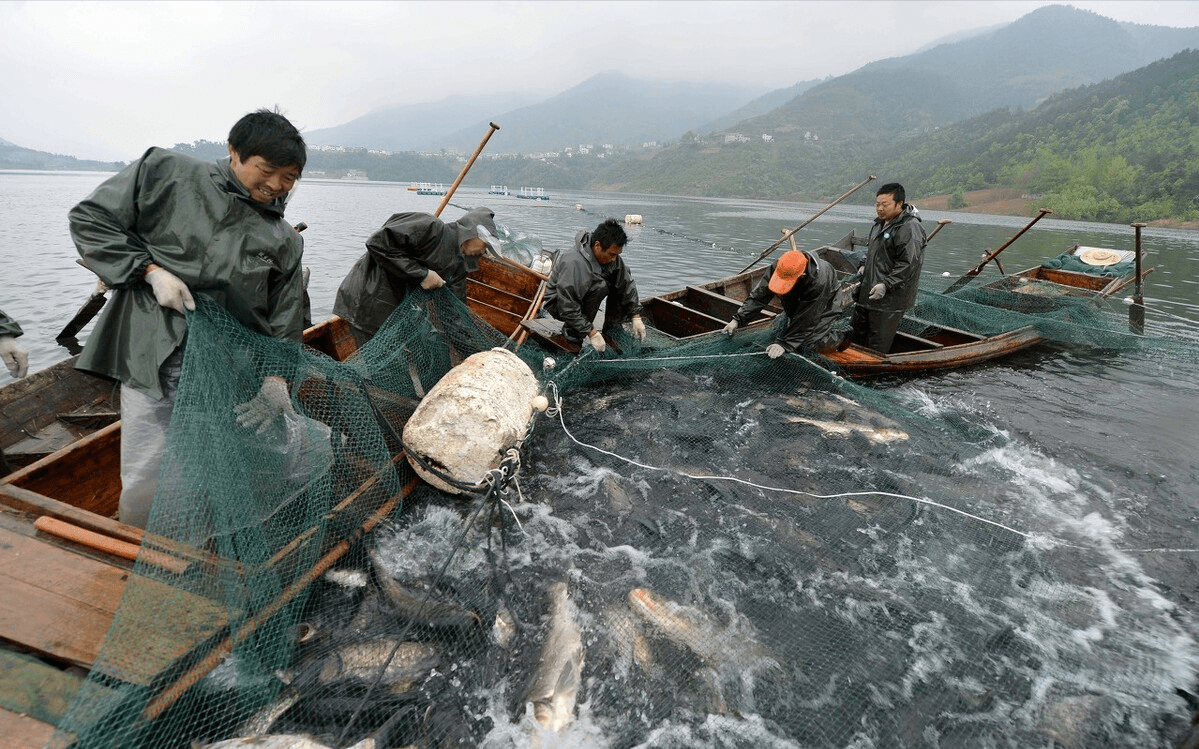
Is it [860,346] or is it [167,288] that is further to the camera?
[860,346]

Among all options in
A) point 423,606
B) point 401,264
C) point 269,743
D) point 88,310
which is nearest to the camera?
point 269,743

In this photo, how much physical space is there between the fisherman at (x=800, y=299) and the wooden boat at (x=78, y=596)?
622 cm

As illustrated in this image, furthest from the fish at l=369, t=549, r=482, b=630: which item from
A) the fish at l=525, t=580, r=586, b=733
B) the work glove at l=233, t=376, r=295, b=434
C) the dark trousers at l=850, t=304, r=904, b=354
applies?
the dark trousers at l=850, t=304, r=904, b=354

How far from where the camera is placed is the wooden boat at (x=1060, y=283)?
42.1 ft

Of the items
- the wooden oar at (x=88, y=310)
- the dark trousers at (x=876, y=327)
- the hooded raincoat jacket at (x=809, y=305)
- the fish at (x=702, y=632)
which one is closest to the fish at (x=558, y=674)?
the fish at (x=702, y=632)

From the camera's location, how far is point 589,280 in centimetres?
688

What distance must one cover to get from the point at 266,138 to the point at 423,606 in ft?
10.4

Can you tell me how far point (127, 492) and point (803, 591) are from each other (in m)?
5.15

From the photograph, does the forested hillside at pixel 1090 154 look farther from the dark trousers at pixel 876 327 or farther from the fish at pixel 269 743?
the fish at pixel 269 743

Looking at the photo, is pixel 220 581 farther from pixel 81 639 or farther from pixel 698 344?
pixel 698 344

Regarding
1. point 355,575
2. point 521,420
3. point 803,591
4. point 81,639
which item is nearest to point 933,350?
point 803,591

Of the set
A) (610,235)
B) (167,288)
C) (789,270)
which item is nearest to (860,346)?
(789,270)

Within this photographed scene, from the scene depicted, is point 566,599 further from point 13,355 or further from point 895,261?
point 895,261

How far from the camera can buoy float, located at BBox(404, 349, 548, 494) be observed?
15.5ft
